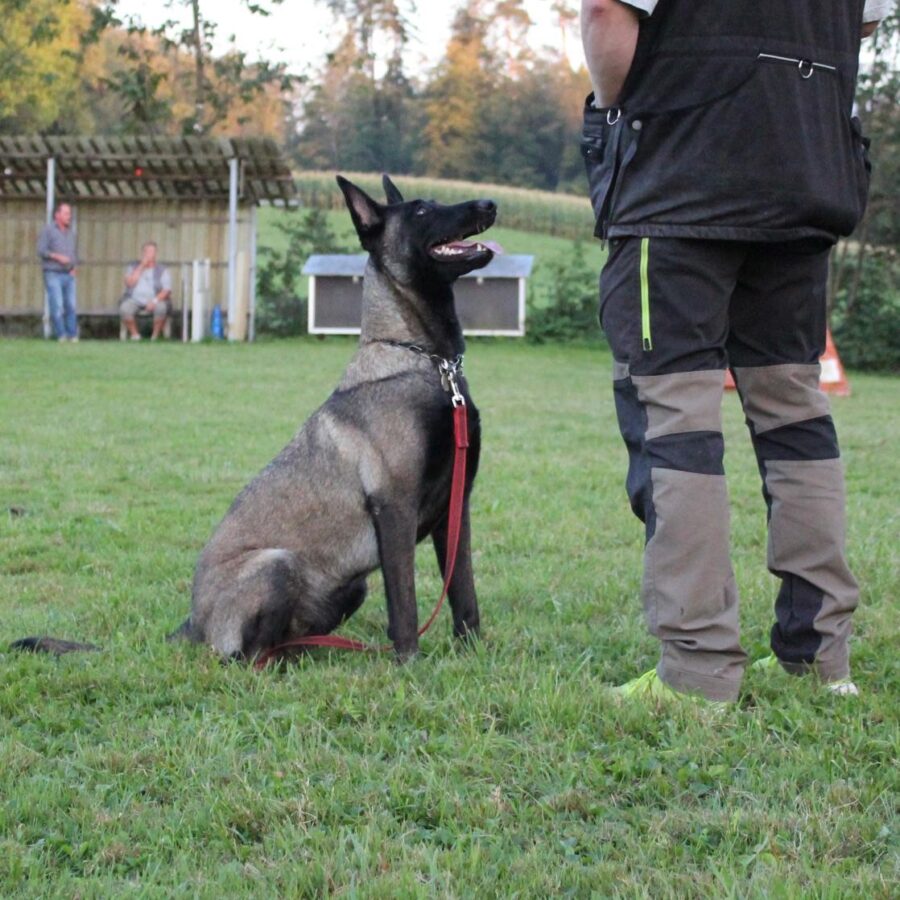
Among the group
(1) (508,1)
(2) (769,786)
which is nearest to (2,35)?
(2) (769,786)

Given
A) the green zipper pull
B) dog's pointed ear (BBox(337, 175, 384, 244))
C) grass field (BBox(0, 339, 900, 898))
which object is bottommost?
grass field (BBox(0, 339, 900, 898))

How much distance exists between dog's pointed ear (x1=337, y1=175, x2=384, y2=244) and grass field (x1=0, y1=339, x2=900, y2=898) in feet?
4.48

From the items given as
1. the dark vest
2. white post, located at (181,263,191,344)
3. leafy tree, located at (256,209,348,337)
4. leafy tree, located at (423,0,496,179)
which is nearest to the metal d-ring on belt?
the dark vest

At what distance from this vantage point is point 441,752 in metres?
2.73

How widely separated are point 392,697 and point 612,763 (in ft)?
2.37

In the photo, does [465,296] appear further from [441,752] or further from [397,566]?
[441,752]

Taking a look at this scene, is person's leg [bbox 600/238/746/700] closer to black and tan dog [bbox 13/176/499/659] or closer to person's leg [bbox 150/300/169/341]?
black and tan dog [bbox 13/176/499/659]

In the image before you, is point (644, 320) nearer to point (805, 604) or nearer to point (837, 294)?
point (805, 604)

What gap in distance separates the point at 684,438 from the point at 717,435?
4.1 inches

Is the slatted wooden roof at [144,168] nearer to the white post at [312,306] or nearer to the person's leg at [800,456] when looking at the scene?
the white post at [312,306]

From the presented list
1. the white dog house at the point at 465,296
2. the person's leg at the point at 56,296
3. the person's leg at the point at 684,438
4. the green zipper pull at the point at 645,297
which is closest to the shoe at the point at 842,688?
the person's leg at the point at 684,438

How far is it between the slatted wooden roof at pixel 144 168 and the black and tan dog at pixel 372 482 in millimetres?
16141

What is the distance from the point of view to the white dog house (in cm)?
2211

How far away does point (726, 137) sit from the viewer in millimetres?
2787
